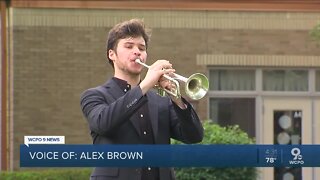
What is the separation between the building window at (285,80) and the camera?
13273mm

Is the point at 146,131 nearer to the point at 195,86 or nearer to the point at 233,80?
the point at 195,86

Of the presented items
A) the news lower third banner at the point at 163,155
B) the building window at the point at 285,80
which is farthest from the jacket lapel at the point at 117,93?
the building window at the point at 285,80

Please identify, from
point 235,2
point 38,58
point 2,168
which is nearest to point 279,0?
point 235,2

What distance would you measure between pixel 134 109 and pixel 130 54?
14.8 inches

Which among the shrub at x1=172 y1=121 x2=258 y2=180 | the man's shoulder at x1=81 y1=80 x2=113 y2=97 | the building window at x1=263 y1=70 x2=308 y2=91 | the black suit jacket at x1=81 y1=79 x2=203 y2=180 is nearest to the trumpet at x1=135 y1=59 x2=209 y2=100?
the black suit jacket at x1=81 y1=79 x2=203 y2=180

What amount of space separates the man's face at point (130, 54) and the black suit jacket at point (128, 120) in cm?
12

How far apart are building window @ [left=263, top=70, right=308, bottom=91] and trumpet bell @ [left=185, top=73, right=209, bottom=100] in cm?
904

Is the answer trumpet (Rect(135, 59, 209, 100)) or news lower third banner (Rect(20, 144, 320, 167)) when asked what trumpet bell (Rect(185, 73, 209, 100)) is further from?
news lower third banner (Rect(20, 144, 320, 167))

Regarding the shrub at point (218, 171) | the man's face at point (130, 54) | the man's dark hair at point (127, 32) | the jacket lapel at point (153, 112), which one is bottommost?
the shrub at point (218, 171)

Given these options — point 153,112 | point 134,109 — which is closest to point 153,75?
point 134,109

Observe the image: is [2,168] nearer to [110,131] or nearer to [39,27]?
[39,27]

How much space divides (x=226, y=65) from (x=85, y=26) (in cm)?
240

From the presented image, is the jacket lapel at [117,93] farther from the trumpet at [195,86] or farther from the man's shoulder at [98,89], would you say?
the trumpet at [195,86]

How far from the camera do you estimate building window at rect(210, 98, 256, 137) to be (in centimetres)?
1323
